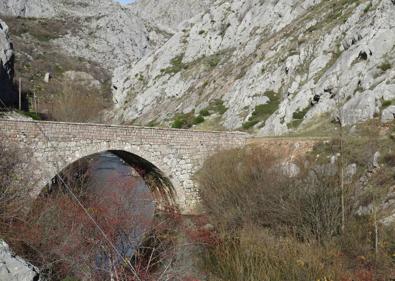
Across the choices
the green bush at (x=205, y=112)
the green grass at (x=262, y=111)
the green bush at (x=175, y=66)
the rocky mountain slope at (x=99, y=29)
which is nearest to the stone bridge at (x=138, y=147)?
the green grass at (x=262, y=111)

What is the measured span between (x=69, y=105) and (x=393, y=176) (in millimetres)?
40226

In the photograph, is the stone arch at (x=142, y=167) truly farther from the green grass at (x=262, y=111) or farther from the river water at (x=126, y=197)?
the green grass at (x=262, y=111)

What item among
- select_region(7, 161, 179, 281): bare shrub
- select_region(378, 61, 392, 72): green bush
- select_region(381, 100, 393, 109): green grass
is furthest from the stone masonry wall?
select_region(378, 61, 392, 72): green bush

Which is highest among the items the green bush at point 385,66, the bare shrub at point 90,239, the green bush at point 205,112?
the green bush at point 385,66

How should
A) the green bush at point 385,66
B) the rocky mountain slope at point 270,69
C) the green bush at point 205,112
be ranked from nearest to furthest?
the green bush at point 385,66, the rocky mountain slope at point 270,69, the green bush at point 205,112

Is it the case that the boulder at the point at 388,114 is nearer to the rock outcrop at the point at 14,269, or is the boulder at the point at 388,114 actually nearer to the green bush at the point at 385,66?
the green bush at the point at 385,66

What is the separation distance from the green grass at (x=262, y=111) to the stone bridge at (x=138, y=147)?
24.2 ft

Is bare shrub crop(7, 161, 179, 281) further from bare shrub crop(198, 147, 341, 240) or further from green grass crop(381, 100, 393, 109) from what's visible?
green grass crop(381, 100, 393, 109)

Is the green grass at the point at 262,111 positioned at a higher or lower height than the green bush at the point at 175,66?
lower

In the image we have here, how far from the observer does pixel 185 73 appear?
192ft

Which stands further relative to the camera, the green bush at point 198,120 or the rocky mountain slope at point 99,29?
the rocky mountain slope at point 99,29

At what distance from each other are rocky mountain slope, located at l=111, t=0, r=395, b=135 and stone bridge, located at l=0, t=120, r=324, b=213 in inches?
242

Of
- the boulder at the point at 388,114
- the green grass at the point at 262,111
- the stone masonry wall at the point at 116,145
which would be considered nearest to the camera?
the stone masonry wall at the point at 116,145

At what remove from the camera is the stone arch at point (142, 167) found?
21297mm
